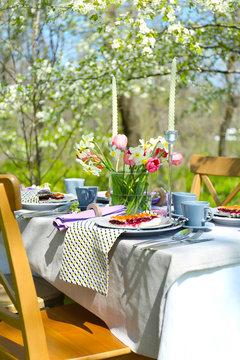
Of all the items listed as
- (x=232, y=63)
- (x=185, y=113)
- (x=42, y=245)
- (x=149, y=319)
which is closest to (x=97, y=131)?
(x=185, y=113)

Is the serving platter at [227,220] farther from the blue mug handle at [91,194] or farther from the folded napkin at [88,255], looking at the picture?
the blue mug handle at [91,194]

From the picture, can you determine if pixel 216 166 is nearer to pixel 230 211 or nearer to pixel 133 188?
pixel 230 211

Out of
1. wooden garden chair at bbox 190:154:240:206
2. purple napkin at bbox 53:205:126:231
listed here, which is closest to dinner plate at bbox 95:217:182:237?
purple napkin at bbox 53:205:126:231

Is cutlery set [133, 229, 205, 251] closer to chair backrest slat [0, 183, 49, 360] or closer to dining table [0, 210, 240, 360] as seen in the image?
dining table [0, 210, 240, 360]

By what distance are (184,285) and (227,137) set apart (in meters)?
5.82

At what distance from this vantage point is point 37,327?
46.3 inches

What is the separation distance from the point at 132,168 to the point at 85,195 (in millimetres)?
318

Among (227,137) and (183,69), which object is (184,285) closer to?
(183,69)

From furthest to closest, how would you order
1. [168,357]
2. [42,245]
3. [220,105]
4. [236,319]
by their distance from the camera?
1. [220,105]
2. [42,245]
3. [236,319]
4. [168,357]

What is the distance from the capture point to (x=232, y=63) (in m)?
5.43

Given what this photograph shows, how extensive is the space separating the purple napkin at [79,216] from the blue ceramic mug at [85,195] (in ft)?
0.79

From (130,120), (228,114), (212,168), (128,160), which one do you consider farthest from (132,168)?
(228,114)

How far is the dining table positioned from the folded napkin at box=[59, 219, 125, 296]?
0.09ft

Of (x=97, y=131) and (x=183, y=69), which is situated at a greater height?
(x=183, y=69)
